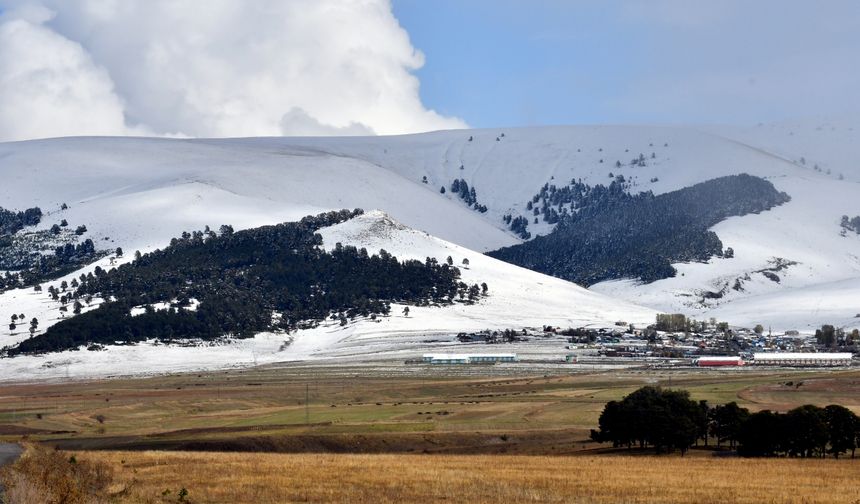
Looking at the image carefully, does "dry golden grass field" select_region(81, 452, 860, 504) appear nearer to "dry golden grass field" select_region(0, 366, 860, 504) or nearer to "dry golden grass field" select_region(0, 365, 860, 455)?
"dry golden grass field" select_region(0, 366, 860, 504)

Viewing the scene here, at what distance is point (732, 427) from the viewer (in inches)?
3570

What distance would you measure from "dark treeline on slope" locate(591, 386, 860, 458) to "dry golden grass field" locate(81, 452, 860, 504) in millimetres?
6579

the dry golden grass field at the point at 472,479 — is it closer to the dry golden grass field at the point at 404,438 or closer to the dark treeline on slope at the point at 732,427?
the dry golden grass field at the point at 404,438

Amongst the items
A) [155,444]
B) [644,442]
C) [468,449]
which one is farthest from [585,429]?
[155,444]

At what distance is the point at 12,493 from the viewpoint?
41094mm

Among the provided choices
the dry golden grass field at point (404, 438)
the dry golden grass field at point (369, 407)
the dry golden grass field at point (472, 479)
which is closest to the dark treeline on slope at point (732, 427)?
the dry golden grass field at point (404, 438)

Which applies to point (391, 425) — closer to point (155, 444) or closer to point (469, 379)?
point (155, 444)

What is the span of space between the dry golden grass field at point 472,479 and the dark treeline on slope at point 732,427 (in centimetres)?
658

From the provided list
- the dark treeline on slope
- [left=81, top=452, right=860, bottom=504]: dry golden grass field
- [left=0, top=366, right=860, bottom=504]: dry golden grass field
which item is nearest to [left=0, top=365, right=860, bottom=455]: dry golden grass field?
[left=0, top=366, right=860, bottom=504]: dry golden grass field

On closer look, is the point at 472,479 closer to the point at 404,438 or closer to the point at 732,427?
the point at 732,427

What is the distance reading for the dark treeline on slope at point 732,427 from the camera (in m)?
82.6

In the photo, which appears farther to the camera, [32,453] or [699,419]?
[699,419]

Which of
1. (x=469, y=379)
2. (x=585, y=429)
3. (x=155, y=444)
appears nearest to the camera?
(x=155, y=444)

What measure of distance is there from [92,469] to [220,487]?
7651mm
